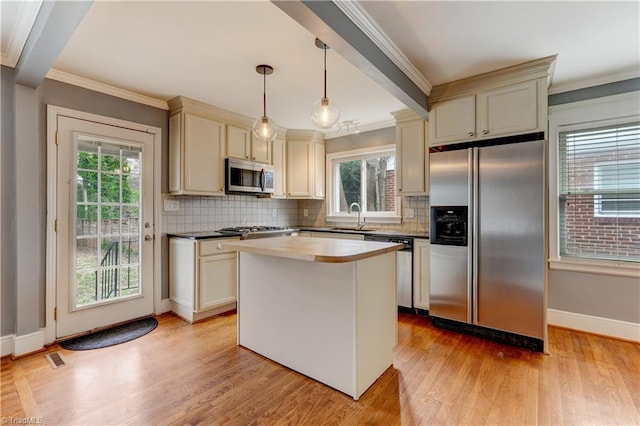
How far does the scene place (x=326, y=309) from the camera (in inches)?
78.8

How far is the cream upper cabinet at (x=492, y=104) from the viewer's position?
2.49 m

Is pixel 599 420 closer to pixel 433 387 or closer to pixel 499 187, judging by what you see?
pixel 433 387

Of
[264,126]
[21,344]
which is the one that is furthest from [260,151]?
[21,344]

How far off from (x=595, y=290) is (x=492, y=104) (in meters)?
2.01

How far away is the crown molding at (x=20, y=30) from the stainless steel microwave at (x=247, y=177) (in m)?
1.91

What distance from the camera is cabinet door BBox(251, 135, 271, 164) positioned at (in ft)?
13.4

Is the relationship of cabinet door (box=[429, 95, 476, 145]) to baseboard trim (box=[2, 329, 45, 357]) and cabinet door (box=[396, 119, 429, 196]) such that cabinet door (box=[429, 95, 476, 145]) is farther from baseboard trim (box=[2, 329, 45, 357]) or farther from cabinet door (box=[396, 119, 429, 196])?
baseboard trim (box=[2, 329, 45, 357])

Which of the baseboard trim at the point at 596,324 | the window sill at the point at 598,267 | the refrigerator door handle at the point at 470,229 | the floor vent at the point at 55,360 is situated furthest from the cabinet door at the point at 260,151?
the baseboard trim at the point at 596,324

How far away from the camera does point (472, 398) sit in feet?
6.16

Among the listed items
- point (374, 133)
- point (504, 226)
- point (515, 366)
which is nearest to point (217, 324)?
point (515, 366)

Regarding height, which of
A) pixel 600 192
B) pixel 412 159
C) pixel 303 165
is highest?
pixel 303 165

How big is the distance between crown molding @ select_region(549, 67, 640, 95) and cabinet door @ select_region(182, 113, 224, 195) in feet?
11.8

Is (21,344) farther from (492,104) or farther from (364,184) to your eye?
(492,104)

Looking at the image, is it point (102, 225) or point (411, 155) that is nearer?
point (102, 225)
